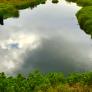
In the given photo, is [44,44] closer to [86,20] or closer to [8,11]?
[86,20]

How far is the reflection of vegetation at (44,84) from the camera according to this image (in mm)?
16547

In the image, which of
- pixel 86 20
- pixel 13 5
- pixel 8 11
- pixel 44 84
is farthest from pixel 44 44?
pixel 13 5

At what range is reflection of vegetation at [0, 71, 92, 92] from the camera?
16.5m

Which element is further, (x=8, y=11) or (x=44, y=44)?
(x=8, y=11)

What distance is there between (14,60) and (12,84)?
1876cm

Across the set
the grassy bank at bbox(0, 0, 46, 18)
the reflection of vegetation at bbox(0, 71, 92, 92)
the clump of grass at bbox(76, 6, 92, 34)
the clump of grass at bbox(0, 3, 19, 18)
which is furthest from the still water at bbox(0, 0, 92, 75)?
the reflection of vegetation at bbox(0, 71, 92, 92)

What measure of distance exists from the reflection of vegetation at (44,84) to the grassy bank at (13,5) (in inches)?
1655

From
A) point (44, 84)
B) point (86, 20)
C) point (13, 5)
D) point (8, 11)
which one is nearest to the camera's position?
point (44, 84)

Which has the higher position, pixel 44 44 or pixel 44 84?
pixel 44 84

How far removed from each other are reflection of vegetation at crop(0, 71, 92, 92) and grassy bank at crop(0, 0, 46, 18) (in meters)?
42.0

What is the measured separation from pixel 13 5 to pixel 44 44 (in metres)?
28.2

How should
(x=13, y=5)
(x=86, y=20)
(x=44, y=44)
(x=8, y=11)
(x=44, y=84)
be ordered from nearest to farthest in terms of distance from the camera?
(x=44, y=84), (x=44, y=44), (x=86, y=20), (x=8, y=11), (x=13, y=5)

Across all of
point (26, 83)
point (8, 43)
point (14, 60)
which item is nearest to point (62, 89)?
point (26, 83)

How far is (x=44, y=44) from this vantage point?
141ft
